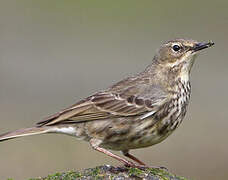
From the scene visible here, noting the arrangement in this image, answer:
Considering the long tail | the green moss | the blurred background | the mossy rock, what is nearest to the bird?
the long tail

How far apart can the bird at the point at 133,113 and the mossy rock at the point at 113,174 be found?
0.30 meters

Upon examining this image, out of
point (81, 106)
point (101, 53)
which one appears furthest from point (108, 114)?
point (101, 53)

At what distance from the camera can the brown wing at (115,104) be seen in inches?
431

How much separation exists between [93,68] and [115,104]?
1255cm

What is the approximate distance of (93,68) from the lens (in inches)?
930

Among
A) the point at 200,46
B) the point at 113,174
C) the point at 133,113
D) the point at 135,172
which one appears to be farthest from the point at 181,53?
the point at 113,174

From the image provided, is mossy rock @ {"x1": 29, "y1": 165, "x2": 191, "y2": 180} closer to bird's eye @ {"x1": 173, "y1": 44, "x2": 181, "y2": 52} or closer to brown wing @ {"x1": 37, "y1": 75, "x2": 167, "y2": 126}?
brown wing @ {"x1": 37, "y1": 75, "x2": 167, "y2": 126}

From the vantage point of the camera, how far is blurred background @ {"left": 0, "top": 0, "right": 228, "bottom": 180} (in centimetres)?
1678

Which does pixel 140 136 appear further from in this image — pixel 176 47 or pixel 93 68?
pixel 93 68

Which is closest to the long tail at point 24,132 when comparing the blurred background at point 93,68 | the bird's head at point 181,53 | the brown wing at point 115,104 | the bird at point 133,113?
the bird at point 133,113

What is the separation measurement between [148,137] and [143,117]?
339 millimetres

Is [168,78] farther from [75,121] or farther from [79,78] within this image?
[79,78]

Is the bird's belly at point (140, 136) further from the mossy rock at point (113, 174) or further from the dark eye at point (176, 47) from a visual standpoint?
the dark eye at point (176, 47)

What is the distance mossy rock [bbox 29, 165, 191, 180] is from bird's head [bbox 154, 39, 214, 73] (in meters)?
2.14
